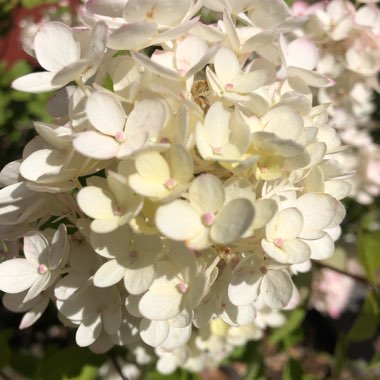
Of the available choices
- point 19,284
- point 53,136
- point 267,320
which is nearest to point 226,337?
point 267,320

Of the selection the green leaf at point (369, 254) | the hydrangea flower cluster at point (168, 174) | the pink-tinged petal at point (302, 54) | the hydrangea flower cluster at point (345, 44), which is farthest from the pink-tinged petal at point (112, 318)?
the green leaf at point (369, 254)

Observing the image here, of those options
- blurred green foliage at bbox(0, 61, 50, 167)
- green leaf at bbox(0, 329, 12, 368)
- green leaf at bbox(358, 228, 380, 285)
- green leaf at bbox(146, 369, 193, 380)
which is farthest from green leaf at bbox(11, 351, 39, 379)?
green leaf at bbox(358, 228, 380, 285)

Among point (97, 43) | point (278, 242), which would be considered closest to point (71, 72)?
point (97, 43)

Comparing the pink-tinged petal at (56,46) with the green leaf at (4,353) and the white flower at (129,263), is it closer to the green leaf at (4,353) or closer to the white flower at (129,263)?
the white flower at (129,263)

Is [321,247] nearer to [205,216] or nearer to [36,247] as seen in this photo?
[205,216]

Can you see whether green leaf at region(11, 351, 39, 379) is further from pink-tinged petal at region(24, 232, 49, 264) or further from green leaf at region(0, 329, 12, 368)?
pink-tinged petal at region(24, 232, 49, 264)

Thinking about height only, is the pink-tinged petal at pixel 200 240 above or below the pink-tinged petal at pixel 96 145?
below

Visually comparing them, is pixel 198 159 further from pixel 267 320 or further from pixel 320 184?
pixel 267 320
